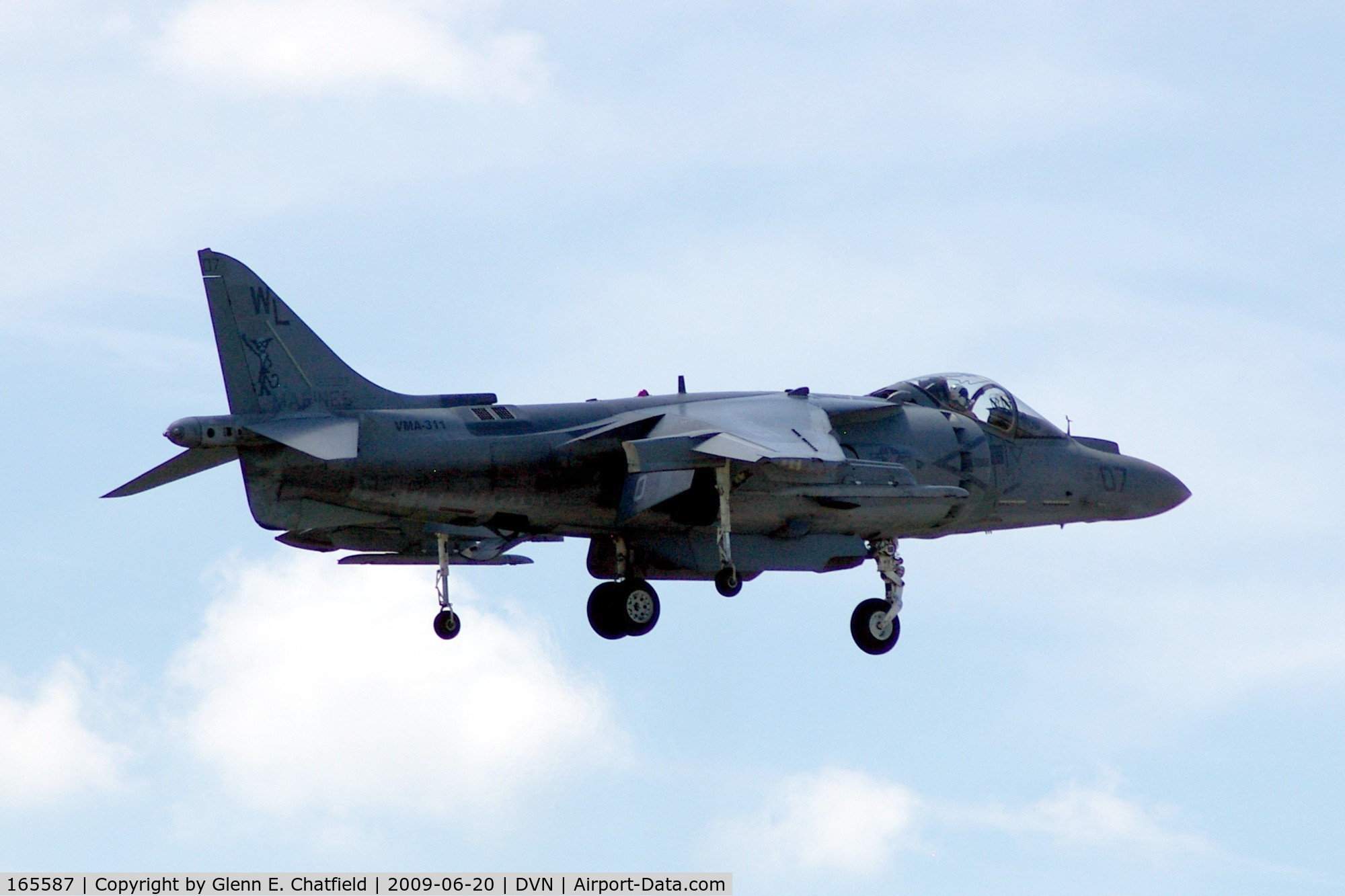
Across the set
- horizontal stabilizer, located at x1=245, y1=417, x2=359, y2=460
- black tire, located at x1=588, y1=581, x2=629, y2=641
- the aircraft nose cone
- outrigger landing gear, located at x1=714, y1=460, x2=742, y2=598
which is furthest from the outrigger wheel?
the aircraft nose cone

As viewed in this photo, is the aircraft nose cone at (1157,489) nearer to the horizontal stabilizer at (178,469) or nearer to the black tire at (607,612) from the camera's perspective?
the black tire at (607,612)

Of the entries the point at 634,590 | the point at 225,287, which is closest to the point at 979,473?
the point at 634,590

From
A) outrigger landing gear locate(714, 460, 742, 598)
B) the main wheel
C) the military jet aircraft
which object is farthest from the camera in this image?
the main wheel

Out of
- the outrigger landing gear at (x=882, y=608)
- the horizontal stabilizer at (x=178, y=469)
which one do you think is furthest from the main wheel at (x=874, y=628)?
the horizontal stabilizer at (x=178, y=469)

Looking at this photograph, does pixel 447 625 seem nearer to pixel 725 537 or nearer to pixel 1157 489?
pixel 725 537

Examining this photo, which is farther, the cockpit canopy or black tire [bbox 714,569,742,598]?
the cockpit canopy

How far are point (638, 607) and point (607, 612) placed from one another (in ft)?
1.28

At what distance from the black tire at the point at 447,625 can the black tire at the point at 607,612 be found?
5.54 ft

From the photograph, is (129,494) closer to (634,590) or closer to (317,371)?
(317,371)

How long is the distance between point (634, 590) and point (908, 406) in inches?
176

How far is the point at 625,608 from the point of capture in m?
23.0

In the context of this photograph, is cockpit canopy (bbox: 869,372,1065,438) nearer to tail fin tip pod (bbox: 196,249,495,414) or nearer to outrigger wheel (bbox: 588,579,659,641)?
outrigger wheel (bbox: 588,579,659,641)

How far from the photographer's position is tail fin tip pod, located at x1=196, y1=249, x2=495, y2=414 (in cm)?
2056

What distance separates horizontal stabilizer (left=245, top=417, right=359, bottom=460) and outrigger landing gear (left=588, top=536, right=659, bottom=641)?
4.26 metres
